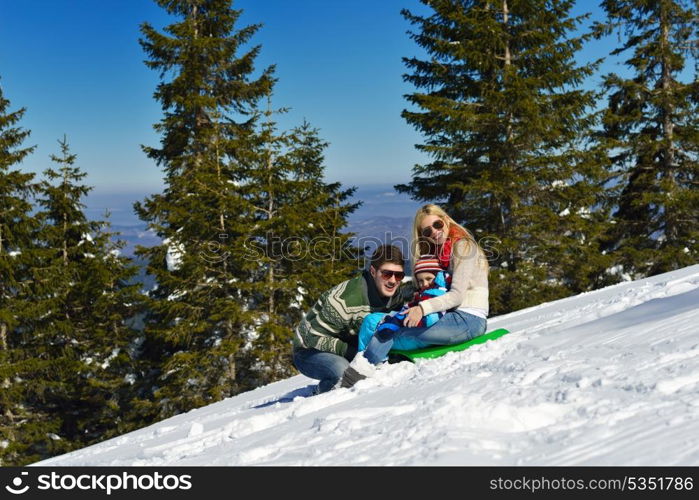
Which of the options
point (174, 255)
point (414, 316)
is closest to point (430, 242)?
point (414, 316)

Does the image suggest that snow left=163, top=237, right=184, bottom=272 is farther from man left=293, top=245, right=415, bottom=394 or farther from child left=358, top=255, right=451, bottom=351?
child left=358, top=255, right=451, bottom=351

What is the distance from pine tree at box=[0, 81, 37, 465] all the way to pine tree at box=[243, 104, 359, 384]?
614 centimetres

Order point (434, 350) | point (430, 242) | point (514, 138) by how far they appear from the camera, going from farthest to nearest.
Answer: point (514, 138)
point (430, 242)
point (434, 350)

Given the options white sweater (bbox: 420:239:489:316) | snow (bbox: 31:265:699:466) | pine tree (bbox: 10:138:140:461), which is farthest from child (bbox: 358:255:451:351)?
pine tree (bbox: 10:138:140:461)

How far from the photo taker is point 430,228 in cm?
511

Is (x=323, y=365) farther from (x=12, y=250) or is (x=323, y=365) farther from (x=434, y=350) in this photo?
(x=12, y=250)

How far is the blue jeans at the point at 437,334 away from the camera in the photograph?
4.98 metres

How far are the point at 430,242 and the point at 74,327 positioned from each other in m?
15.4

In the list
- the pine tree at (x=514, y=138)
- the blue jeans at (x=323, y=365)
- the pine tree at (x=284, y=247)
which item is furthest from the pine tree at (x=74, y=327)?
the blue jeans at (x=323, y=365)

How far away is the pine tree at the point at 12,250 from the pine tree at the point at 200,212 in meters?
3.13

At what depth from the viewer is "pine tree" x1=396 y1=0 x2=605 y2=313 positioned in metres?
14.3

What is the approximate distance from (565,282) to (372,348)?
1233 cm
